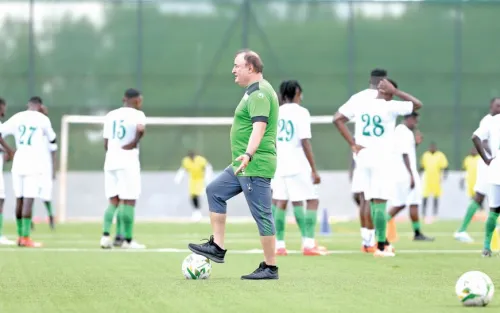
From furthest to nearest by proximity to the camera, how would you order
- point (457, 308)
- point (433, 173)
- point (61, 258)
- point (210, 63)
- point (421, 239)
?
point (210, 63) → point (433, 173) → point (421, 239) → point (61, 258) → point (457, 308)

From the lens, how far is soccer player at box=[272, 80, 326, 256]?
16625 millimetres

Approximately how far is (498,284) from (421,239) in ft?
32.4

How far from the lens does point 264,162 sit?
38.3ft

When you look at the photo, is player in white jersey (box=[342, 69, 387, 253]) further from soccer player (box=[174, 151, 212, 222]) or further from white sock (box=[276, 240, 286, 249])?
soccer player (box=[174, 151, 212, 222])

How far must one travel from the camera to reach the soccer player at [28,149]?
19156 millimetres

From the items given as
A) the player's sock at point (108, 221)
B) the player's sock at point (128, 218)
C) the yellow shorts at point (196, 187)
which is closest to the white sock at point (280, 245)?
the player's sock at point (128, 218)

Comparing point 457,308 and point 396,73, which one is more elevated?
point 396,73

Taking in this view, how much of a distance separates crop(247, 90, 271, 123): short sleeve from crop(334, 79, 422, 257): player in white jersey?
4559 millimetres

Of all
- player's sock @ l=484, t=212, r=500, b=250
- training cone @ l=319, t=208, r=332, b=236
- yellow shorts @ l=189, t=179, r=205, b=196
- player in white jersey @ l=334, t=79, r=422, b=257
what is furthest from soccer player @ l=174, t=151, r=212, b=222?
player's sock @ l=484, t=212, r=500, b=250

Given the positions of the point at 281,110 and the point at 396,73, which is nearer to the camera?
the point at 281,110

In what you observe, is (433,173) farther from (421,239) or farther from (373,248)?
(373,248)

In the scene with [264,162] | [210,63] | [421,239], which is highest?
[210,63]

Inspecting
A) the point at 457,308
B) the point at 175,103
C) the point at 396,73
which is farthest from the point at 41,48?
the point at 457,308

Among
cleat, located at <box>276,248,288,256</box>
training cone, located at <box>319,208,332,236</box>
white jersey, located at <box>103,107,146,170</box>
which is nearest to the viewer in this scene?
cleat, located at <box>276,248,288,256</box>
